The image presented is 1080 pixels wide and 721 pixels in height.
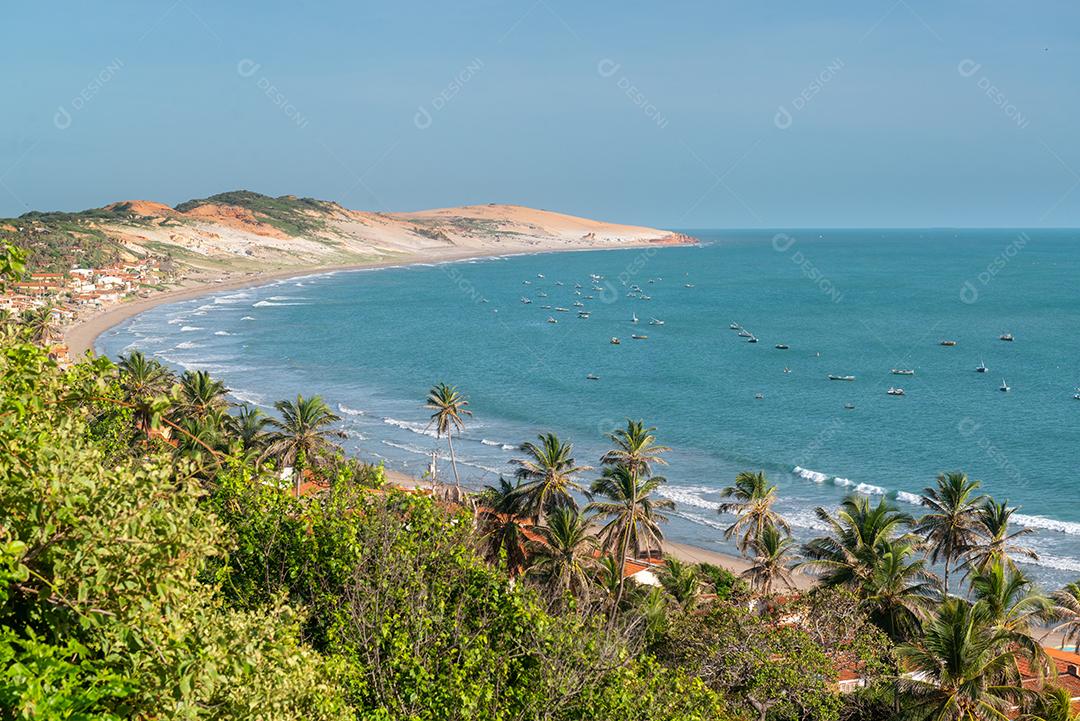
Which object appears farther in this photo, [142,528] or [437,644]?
[437,644]

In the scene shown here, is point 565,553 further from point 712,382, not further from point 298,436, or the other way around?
point 712,382

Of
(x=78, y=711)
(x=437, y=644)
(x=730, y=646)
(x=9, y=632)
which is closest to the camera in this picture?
(x=78, y=711)

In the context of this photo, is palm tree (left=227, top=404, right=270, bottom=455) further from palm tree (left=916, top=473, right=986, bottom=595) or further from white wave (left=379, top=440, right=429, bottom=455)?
palm tree (left=916, top=473, right=986, bottom=595)

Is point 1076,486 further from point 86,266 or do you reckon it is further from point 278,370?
point 86,266

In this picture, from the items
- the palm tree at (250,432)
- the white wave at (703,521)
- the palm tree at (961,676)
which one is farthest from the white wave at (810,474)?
the palm tree at (961,676)

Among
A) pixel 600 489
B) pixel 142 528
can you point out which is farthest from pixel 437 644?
pixel 600 489

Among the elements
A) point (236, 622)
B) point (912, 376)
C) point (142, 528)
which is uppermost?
point (912, 376)
